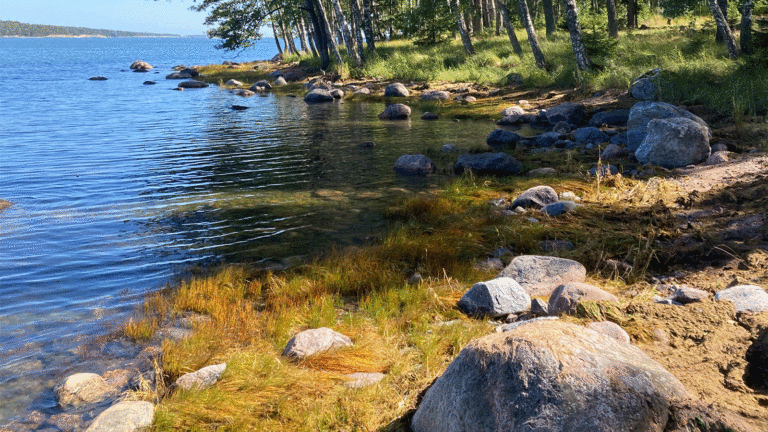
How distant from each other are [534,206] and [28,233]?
767 centimetres

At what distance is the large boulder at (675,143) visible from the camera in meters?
9.88

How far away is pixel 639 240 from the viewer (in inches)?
250

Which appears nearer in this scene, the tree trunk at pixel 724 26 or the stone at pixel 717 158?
the stone at pixel 717 158

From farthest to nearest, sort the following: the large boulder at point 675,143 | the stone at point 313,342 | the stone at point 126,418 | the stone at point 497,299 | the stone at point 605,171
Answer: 1. the large boulder at point 675,143
2. the stone at point 605,171
3. the stone at point 497,299
4. the stone at point 313,342
5. the stone at point 126,418

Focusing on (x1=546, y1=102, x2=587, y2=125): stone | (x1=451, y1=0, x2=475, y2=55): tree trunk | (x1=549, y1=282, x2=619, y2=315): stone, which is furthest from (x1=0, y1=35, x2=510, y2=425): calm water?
(x1=451, y1=0, x2=475, y2=55): tree trunk

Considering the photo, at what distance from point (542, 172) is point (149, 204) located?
7.27m

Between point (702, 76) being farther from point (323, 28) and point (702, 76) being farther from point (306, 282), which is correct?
point (323, 28)

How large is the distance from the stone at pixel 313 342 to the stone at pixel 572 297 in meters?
1.80

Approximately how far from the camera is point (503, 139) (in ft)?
44.0

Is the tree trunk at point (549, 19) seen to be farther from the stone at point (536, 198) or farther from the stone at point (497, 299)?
the stone at point (497, 299)

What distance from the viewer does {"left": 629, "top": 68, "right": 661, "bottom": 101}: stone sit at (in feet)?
48.2

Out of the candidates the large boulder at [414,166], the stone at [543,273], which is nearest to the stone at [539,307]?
the stone at [543,273]

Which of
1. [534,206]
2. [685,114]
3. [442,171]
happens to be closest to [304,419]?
[534,206]

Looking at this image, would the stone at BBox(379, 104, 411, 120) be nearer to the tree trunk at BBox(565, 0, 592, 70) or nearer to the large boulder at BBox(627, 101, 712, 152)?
the tree trunk at BBox(565, 0, 592, 70)
